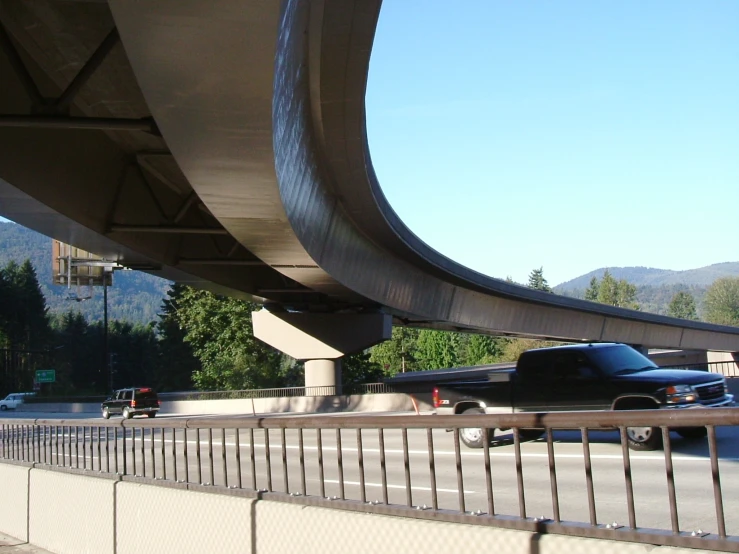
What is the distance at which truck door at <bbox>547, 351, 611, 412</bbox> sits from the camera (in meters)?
15.6

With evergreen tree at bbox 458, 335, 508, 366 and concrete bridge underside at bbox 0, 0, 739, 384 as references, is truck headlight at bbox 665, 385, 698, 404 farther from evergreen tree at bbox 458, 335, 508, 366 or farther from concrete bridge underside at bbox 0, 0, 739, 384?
evergreen tree at bbox 458, 335, 508, 366

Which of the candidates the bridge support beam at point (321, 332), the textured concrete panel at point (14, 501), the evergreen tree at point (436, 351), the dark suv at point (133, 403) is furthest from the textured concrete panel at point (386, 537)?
the evergreen tree at point (436, 351)

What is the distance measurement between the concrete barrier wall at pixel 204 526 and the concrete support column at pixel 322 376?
3199 centimetres

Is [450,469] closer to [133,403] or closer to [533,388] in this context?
[533,388]

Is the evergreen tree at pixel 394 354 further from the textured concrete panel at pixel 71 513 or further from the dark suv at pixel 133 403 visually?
the textured concrete panel at pixel 71 513

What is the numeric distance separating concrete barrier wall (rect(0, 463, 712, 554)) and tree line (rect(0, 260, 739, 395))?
2092 inches

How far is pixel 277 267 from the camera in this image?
21.1 m

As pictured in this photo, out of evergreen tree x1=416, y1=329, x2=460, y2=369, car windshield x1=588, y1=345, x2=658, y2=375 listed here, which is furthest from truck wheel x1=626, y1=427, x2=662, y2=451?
evergreen tree x1=416, y1=329, x2=460, y2=369

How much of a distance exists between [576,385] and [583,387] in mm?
176

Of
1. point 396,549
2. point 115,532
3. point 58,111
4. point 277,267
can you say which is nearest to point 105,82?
point 58,111

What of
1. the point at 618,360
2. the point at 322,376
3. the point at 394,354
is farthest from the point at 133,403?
the point at 394,354

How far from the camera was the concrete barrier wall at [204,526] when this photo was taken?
5.26 m

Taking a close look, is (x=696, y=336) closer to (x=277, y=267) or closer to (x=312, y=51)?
(x=277, y=267)

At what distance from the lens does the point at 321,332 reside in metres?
40.6
